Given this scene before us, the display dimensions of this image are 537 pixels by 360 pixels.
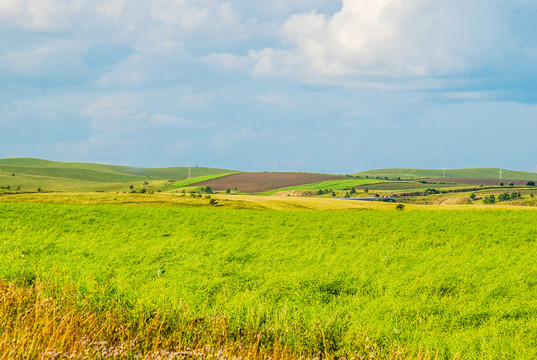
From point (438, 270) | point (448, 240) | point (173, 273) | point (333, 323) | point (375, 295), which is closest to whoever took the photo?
point (333, 323)

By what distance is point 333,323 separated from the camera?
11047mm

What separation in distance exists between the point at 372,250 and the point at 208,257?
20.6 feet

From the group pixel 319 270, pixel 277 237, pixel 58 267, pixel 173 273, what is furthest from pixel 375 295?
pixel 58 267

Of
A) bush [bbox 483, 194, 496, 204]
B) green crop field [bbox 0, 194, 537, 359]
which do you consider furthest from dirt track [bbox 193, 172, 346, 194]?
green crop field [bbox 0, 194, 537, 359]

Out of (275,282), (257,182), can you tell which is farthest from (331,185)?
(275,282)

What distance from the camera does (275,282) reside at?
14.5 metres

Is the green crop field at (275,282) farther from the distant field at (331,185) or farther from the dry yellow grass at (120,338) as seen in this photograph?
the distant field at (331,185)

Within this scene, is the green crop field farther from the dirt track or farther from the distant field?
the distant field

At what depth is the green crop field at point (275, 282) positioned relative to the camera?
32.0 feet

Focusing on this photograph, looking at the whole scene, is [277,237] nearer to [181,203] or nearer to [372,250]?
[372,250]

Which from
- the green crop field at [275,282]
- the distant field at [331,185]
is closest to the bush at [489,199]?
the distant field at [331,185]

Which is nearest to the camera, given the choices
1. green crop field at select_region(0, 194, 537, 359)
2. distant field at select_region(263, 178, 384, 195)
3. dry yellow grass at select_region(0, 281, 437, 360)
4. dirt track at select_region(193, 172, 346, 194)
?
dry yellow grass at select_region(0, 281, 437, 360)

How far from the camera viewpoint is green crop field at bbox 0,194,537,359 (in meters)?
9.74

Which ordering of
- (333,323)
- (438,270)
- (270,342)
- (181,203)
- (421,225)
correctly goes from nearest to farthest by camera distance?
(270,342)
(333,323)
(438,270)
(421,225)
(181,203)
